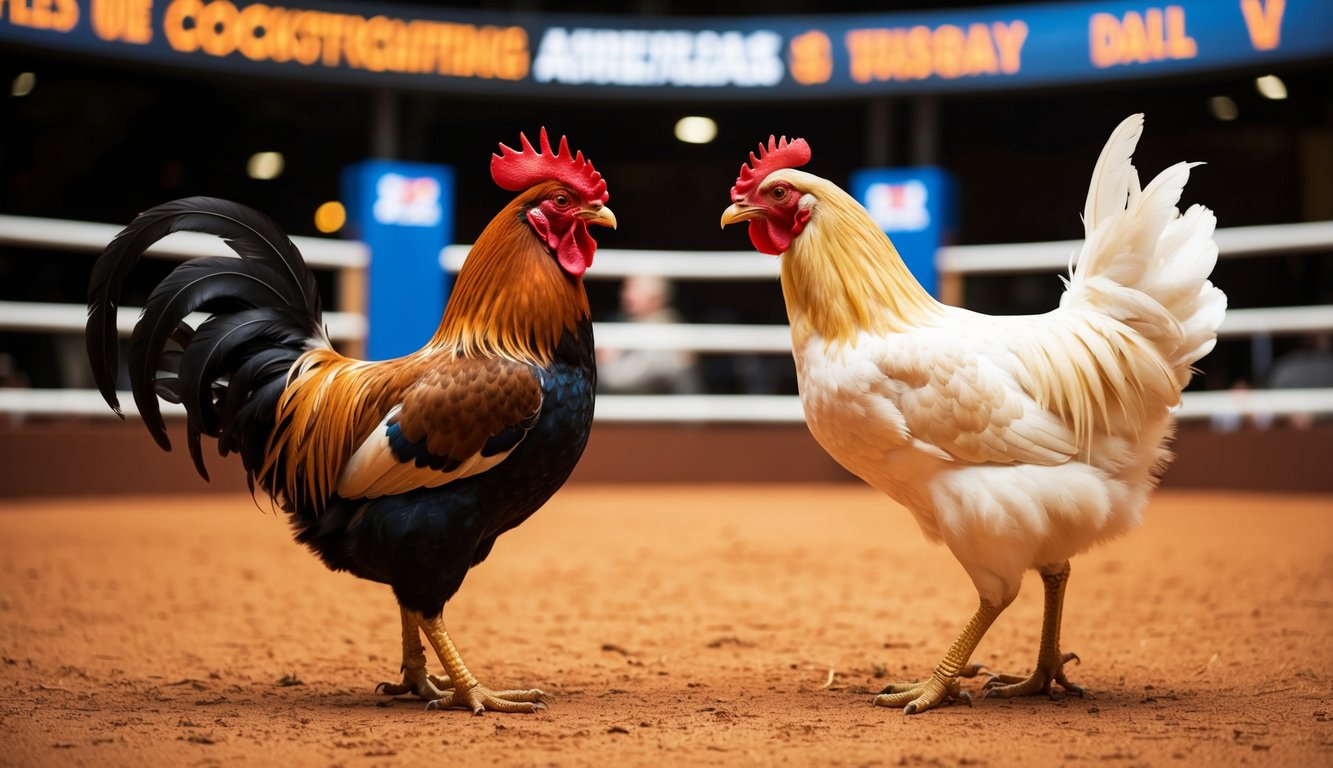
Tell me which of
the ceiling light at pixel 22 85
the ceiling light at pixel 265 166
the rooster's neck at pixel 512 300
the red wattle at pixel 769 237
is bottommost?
the rooster's neck at pixel 512 300

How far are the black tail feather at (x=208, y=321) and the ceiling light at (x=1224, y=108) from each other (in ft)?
A: 44.7

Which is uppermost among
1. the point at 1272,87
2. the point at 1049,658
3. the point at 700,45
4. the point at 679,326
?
the point at 1272,87

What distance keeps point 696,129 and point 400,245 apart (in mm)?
7534

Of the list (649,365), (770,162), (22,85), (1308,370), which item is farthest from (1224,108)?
(22,85)

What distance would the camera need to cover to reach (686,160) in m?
16.3

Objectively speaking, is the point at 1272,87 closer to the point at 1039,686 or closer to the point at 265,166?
the point at 1039,686

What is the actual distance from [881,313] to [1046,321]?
0.48m

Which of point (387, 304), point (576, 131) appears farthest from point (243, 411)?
point (576, 131)

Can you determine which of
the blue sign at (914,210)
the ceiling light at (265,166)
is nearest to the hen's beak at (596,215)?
the blue sign at (914,210)

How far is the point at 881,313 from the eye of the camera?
311cm

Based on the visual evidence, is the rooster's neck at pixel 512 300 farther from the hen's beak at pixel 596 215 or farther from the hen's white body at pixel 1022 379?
the hen's white body at pixel 1022 379

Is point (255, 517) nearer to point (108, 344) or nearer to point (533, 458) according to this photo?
point (108, 344)

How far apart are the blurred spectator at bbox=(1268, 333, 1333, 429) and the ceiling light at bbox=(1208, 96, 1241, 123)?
5.79 metres

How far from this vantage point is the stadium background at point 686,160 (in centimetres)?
907
